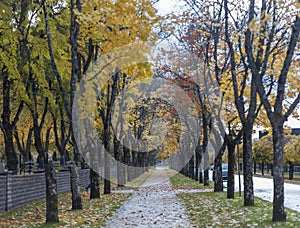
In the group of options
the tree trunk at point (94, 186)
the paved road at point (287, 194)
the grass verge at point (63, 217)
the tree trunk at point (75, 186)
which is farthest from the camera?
the tree trunk at point (94, 186)

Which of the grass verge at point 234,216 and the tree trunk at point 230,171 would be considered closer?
the grass verge at point 234,216

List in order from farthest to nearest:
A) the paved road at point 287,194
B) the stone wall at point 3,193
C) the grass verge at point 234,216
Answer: the paved road at point 287,194, the stone wall at point 3,193, the grass verge at point 234,216

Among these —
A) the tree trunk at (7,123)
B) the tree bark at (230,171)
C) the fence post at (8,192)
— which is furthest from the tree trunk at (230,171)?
the tree trunk at (7,123)

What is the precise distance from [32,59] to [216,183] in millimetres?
11581

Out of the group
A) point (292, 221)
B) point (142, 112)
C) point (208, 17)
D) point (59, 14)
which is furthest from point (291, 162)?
point (292, 221)

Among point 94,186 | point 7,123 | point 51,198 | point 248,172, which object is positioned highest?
point 7,123

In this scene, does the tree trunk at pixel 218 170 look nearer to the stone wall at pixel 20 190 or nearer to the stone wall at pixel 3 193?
the stone wall at pixel 20 190

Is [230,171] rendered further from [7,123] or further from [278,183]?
[7,123]

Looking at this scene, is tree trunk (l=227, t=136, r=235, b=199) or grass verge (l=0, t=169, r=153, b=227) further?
tree trunk (l=227, t=136, r=235, b=199)

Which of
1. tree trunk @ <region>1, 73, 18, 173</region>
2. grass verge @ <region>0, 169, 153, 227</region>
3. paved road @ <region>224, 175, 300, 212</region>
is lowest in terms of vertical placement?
paved road @ <region>224, 175, 300, 212</region>

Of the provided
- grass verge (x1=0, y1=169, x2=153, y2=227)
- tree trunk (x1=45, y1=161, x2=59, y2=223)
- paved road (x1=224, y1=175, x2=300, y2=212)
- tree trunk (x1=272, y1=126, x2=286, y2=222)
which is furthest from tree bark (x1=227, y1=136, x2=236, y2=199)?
tree trunk (x1=45, y1=161, x2=59, y2=223)

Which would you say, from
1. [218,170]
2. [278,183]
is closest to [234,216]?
[278,183]

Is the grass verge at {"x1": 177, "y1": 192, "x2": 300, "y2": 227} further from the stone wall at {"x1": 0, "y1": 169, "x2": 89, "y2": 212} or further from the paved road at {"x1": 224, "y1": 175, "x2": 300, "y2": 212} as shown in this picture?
the stone wall at {"x1": 0, "y1": 169, "x2": 89, "y2": 212}

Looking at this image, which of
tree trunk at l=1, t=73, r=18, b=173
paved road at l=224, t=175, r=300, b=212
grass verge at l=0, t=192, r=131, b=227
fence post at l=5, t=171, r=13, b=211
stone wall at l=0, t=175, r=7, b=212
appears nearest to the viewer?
grass verge at l=0, t=192, r=131, b=227
